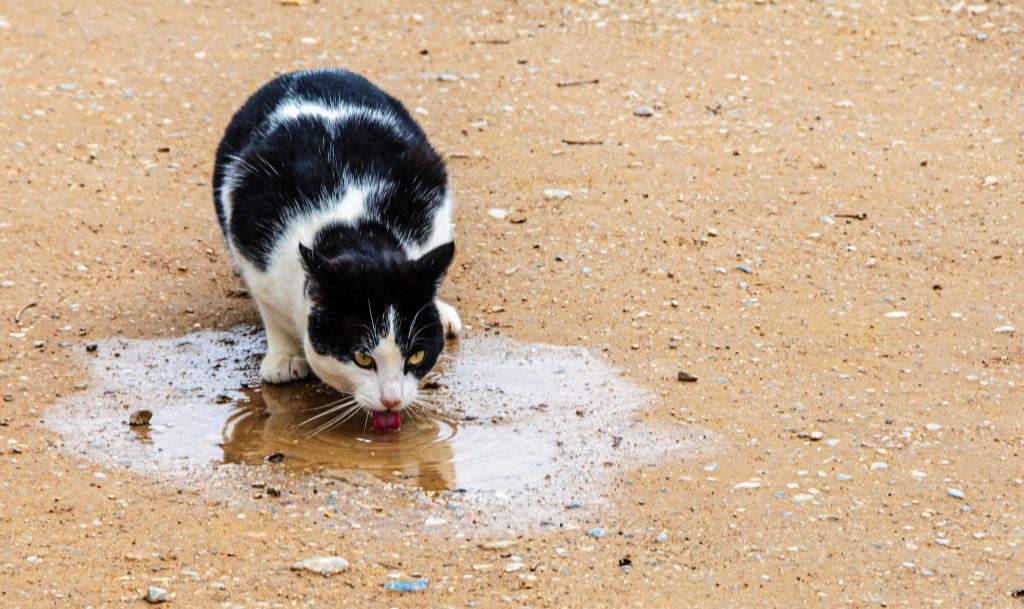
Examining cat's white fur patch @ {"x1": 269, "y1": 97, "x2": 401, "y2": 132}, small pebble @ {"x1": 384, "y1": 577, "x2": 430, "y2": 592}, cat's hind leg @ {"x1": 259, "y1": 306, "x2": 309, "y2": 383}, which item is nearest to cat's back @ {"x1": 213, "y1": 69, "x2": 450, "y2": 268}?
cat's white fur patch @ {"x1": 269, "y1": 97, "x2": 401, "y2": 132}

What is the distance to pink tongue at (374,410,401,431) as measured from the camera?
4770 mm

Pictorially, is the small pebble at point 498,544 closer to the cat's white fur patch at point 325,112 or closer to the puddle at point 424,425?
the puddle at point 424,425

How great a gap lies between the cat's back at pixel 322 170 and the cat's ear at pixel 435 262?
1.48 ft

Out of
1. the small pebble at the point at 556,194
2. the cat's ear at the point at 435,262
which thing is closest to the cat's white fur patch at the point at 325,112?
the cat's ear at the point at 435,262

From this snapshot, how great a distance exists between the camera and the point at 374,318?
4.50 meters

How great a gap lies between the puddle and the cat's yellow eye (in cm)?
34

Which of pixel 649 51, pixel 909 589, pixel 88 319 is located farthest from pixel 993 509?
pixel 649 51

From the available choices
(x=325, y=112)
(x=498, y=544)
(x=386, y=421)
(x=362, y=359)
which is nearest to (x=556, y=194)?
(x=325, y=112)

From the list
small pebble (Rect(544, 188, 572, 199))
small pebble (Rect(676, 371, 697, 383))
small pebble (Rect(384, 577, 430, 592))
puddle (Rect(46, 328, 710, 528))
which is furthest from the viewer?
small pebble (Rect(544, 188, 572, 199))

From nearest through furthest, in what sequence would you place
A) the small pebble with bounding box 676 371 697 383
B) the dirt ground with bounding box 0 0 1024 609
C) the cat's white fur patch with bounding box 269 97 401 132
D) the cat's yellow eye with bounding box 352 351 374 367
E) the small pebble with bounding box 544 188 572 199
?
the dirt ground with bounding box 0 0 1024 609, the cat's yellow eye with bounding box 352 351 374 367, the small pebble with bounding box 676 371 697 383, the cat's white fur patch with bounding box 269 97 401 132, the small pebble with bounding box 544 188 572 199

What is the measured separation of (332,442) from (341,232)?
2.74 ft

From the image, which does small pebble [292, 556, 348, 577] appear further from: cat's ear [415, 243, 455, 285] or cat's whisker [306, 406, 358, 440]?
cat's ear [415, 243, 455, 285]

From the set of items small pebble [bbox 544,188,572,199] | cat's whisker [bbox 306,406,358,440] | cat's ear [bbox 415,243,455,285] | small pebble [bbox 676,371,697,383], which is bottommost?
cat's whisker [bbox 306,406,358,440]

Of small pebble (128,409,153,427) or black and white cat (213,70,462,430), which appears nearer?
black and white cat (213,70,462,430)
